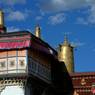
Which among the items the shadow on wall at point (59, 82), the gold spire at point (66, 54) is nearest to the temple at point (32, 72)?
the shadow on wall at point (59, 82)

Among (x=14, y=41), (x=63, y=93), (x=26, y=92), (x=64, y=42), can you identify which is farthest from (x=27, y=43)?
(x=64, y=42)

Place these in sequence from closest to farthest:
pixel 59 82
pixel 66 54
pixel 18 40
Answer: pixel 18 40
pixel 59 82
pixel 66 54

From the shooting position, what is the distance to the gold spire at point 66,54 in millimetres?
68250

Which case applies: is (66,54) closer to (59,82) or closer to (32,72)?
(59,82)

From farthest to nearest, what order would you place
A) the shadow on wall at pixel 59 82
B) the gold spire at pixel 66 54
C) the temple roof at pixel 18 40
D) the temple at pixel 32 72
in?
the gold spire at pixel 66 54, the shadow on wall at pixel 59 82, the temple roof at pixel 18 40, the temple at pixel 32 72

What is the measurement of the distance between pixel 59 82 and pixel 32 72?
7082mm

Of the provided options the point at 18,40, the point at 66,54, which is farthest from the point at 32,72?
the point at 66,54

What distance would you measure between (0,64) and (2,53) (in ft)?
3.75

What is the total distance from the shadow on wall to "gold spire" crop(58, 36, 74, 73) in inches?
299

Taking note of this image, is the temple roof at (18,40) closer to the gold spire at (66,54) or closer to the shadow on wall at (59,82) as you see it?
the shadow on wall at (59,82)

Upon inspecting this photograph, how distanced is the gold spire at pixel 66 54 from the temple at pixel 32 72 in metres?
8.67

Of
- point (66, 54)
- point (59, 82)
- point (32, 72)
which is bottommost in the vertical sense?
point (59, 82)

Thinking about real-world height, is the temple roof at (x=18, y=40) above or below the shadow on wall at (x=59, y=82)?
above

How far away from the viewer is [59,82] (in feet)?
195
